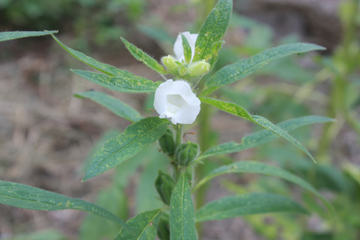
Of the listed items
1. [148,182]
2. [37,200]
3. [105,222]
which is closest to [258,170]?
[37,200]

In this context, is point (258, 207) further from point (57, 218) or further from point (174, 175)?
point (57, 218)

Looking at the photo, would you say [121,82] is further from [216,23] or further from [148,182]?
[148,182]

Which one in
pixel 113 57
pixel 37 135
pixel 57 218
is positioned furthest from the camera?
pixel 113 57

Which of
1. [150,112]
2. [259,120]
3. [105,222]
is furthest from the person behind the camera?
[150,112]

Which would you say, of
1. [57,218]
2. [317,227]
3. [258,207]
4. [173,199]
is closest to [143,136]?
[173,199]

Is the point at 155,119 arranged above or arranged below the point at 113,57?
below

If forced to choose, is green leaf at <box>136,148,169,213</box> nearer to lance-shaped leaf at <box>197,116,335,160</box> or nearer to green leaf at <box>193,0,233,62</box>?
lance-shaped leaf at <box>197,116,335,160</box>
